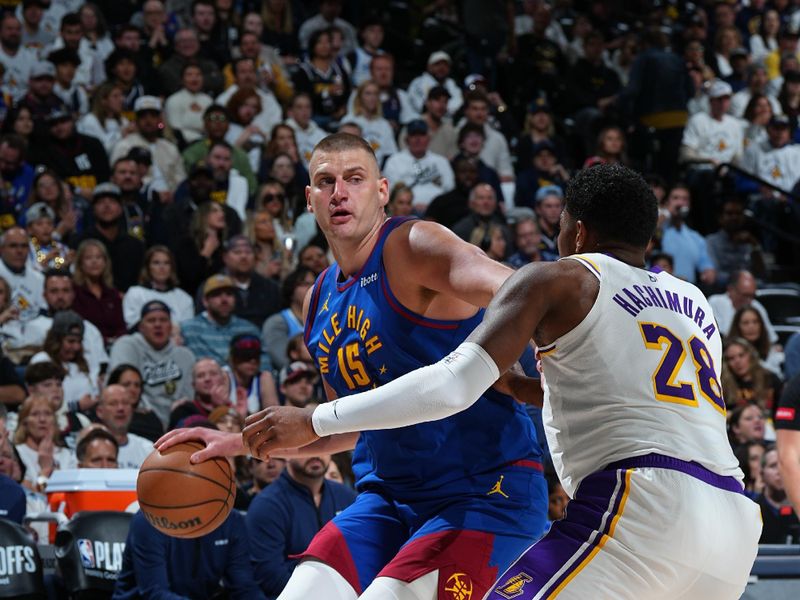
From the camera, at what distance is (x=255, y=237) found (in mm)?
11117

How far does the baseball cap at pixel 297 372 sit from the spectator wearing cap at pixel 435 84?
17.7 ft

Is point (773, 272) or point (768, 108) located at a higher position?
point (768, 108)

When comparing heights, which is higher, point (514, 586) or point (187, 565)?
point (514, 586)

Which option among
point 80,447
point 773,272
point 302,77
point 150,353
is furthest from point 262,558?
point 773,272

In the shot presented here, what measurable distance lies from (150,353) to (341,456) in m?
1.88

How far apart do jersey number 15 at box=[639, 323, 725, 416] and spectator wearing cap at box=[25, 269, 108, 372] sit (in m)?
6.87

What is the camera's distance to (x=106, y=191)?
10516mm

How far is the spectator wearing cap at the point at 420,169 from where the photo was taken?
Answer: 12188 millimetres

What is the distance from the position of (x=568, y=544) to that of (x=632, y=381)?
458 mm

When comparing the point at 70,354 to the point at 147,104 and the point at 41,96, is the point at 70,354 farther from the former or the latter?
the point at 41,96

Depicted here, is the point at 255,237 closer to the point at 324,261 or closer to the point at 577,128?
the point at 324,261

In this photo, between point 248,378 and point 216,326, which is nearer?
point 248,378

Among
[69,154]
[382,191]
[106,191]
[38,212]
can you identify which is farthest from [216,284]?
[382,191]

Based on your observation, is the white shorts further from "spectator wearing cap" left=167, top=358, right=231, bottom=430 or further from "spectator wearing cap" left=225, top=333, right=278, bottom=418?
"spectator wearing cap" left=225, top=333, right=278, bottom=418
